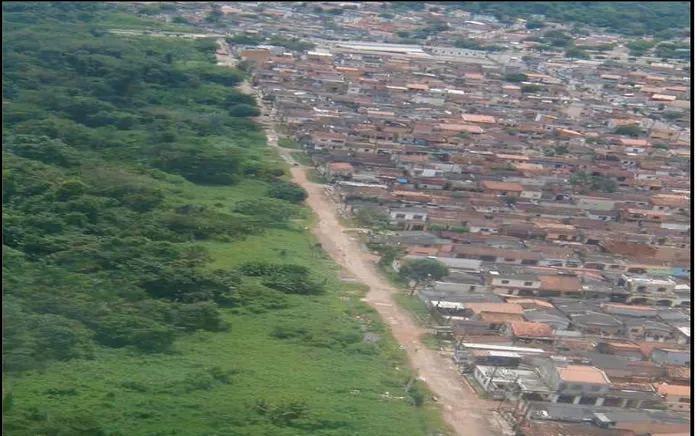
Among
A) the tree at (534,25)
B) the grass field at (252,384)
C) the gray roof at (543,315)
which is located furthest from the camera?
the tree at (534,25)

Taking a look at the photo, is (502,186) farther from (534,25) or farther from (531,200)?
(534,25)

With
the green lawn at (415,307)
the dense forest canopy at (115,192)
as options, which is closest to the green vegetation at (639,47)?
the dense forest canopy at (115,192)

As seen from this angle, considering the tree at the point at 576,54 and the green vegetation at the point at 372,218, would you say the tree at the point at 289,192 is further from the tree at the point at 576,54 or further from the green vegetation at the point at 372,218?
the tree at the point at 576,54

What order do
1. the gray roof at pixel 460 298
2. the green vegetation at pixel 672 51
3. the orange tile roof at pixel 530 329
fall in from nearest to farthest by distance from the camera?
the orange tile roof at pixel 530 329 → the gray roof at pixel 460 298 → the green vegetation at pixel 672 51

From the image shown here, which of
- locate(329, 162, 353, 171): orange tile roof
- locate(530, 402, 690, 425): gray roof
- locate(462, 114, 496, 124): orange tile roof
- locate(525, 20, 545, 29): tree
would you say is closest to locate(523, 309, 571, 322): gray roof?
locate(530, 402, 690, 425): gray roof

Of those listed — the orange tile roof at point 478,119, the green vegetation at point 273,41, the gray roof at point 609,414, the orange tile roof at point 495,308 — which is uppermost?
the gray roof at point 609,414

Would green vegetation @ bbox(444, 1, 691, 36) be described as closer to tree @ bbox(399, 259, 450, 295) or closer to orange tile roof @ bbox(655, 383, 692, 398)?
tree @ bbox(399, 259, 450, 295)
